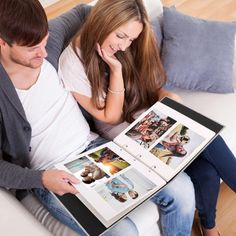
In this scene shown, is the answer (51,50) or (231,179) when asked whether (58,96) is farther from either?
(231,179)

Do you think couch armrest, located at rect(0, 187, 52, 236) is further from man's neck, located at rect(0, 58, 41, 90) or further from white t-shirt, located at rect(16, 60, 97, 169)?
man's neck, located at rect(0, 58, 41, 90)

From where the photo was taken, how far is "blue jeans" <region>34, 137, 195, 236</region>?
124cm

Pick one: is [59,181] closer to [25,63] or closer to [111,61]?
[25,63]

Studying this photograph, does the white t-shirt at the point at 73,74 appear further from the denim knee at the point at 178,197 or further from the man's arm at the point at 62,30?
the denim knee at the point at 178,197

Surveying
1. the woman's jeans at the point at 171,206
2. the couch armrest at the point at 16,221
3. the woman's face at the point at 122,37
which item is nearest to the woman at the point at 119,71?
the woman's face at the point at 122,37

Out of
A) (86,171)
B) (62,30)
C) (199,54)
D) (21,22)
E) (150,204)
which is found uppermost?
(21,22)

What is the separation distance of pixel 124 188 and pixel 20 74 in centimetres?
52

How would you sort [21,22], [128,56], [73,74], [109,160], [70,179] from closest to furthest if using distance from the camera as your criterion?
[21,22]
[70,179]
[109,160]
[73,74]
[128,56]

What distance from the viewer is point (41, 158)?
4.29 feet

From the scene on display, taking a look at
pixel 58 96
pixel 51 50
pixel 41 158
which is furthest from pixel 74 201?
pixel 51 50

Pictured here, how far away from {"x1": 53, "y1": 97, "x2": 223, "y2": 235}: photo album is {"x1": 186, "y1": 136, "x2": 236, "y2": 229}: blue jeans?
0.54 ft

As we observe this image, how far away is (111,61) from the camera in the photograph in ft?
4.49

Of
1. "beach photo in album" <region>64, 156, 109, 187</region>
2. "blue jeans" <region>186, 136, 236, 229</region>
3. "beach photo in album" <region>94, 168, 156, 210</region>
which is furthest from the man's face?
"blue jeans" <region>186, 136, 236, 229</region>

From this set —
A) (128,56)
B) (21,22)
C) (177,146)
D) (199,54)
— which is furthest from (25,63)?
(199,54)
